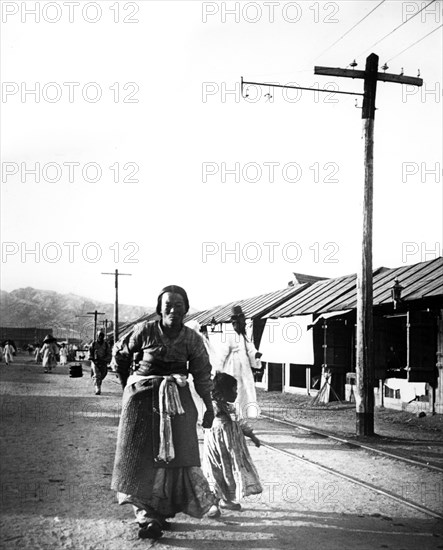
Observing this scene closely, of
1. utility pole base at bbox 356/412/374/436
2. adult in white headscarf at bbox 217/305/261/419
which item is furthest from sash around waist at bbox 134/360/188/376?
utility pole base at bbox 356/412/374/436

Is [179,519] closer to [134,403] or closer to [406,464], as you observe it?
[134,403]

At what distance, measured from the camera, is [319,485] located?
264 inches

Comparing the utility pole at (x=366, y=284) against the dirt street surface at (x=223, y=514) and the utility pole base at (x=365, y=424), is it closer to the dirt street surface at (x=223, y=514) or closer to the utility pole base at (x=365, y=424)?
the utility pole base at (x=365, y=424)

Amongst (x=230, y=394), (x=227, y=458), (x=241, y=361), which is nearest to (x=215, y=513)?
(x=227, y=458)

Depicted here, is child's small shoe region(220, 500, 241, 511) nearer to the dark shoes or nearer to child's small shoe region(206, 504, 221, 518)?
child's small shoe region(206, 504, 221, 518)

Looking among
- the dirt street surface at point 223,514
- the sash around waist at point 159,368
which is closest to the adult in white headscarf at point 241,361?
the dirt street surface at point 223,514

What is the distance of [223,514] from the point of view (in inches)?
215

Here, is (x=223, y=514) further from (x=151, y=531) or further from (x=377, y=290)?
(x=377, y=290)

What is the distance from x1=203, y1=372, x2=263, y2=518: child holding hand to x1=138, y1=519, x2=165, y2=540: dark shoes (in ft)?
2.85

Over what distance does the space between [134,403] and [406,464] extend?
5.02 meters

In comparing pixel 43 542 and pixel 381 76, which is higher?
pixel 381 76

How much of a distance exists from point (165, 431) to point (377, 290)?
1309 cm

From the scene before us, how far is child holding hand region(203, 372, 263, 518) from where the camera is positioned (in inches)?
224

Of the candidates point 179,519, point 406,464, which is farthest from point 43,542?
point 406,464
